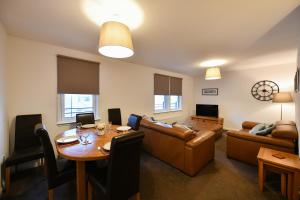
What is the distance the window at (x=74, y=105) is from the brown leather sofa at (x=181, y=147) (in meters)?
1.49

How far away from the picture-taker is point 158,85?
483 centimetres

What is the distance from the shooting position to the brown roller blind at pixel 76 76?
269cm

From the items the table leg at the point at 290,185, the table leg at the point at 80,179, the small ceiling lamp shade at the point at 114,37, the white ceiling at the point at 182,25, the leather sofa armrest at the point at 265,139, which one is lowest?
the table leg at the point at 290,185

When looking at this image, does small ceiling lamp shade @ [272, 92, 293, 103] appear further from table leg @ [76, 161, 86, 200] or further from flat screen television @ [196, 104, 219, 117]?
A: table leg @ [76, 161, 86, 200]

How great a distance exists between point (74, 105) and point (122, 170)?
7.53ft

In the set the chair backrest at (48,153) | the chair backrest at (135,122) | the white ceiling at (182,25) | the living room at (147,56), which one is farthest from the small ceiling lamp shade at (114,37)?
the chair backrest at (135,122)

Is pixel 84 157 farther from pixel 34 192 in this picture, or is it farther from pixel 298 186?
pixel 298 186

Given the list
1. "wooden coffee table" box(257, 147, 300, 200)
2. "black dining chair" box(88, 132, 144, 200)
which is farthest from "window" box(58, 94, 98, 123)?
"wooden coffee table" box(257, 147, 300, 200)

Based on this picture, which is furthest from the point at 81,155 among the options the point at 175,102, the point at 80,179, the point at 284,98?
the point at 284,98

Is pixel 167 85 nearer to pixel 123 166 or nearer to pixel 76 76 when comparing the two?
pixel 76 76

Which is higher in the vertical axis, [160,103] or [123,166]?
[160,103]

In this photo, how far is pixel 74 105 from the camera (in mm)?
3025

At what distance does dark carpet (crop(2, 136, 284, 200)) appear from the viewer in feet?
6.02

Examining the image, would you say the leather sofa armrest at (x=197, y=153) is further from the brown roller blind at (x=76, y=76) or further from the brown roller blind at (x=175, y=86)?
the brown roller blind at (x=175, y=86)
